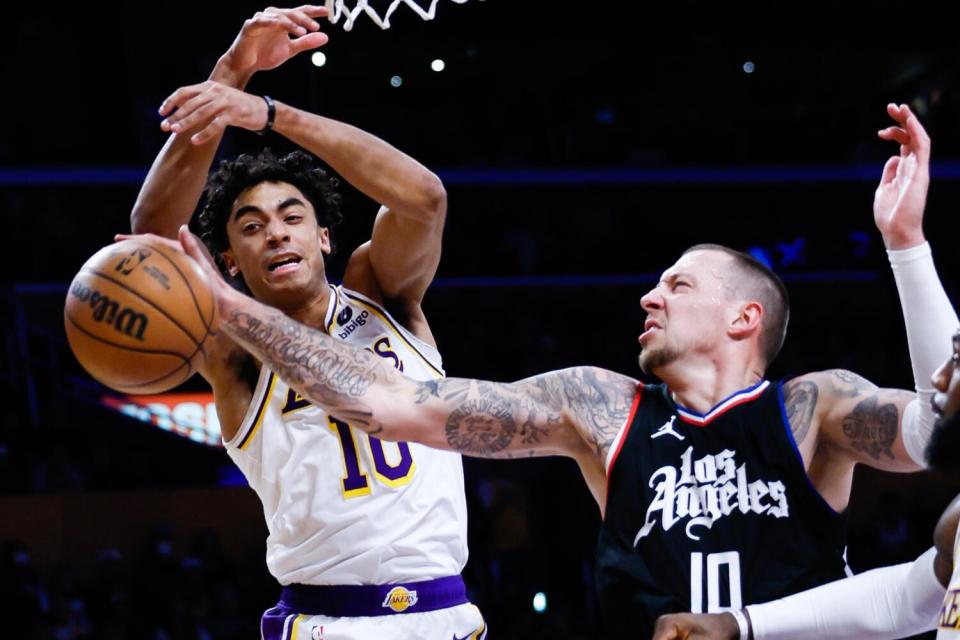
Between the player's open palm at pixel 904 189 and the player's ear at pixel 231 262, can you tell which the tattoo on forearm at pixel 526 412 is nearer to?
the player's open palm at pixel 904 189

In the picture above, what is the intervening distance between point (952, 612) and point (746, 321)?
3.64 feet

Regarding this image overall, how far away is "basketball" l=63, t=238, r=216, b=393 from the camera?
315cm

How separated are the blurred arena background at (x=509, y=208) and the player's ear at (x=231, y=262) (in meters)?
5.52

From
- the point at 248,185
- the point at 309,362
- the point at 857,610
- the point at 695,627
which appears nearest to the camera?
the point at 695,627

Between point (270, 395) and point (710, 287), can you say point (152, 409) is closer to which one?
point (270, 395)

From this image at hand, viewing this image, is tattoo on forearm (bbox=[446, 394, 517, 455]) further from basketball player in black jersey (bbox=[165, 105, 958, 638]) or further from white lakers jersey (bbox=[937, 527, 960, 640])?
white lakers jersey (bbox=[937, 527, 960, 640])

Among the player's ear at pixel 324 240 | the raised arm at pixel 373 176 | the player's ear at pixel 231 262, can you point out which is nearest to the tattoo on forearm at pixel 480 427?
the raised arm at pixel 373 176

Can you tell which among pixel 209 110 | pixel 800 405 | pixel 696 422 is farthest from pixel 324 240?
pixel 800 405

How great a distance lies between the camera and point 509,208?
14.4 m

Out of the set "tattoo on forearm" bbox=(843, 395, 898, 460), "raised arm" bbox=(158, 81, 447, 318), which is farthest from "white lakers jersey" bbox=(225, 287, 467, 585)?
"tattoo on forearm" bbox=(843, 395, 898, 460)

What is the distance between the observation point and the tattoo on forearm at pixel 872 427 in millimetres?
3102

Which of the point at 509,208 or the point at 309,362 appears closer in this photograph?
the point at 309,362

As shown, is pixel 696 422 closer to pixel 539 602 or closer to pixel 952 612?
pixel 952 612

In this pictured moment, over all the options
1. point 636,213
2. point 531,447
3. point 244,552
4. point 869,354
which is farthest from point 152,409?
point 531,447
